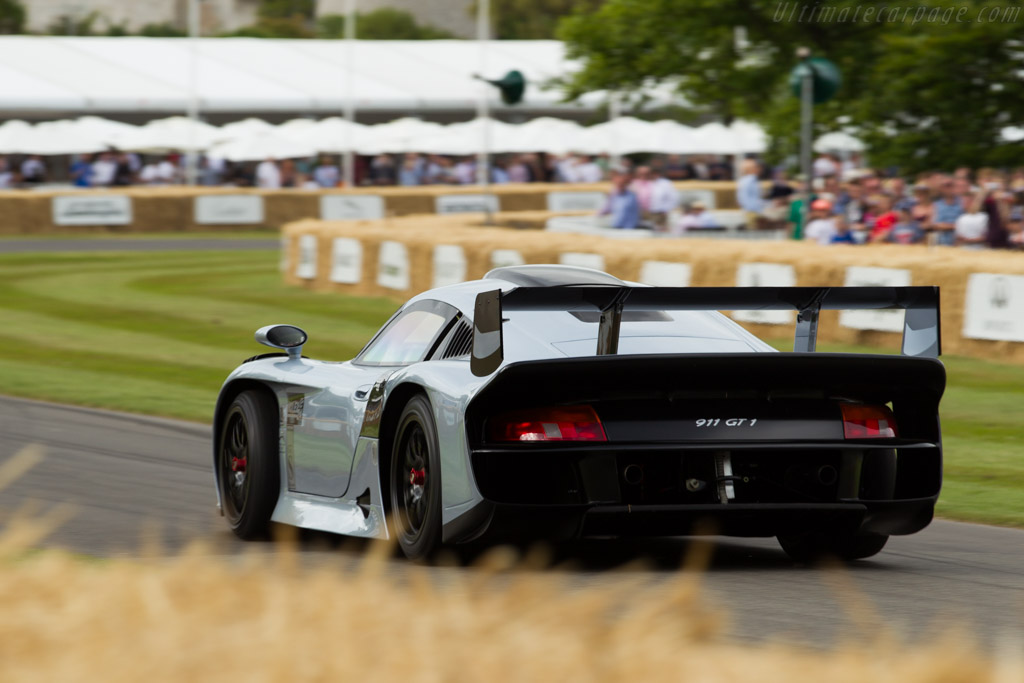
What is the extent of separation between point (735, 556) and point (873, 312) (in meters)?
9.77

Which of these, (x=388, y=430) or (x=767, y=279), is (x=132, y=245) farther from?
(x=388, y=430)

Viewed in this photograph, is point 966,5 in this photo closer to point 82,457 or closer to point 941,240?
point 941,240

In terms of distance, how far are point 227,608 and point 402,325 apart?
4.02 metres

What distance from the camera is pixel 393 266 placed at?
79.8 ft

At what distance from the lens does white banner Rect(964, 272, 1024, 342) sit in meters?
15.9

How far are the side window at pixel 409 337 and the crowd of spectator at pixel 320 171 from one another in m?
36.4

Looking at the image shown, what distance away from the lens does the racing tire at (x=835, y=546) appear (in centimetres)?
718

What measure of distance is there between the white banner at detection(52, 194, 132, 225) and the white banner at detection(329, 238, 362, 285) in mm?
15691

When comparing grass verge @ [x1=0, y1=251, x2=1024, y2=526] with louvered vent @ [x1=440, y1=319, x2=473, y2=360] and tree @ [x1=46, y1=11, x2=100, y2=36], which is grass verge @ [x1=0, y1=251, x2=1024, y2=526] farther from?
tree @ [x1=46, y1=11, x2=100, y2=36]

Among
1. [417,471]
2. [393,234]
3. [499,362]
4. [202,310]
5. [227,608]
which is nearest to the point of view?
[227,608]

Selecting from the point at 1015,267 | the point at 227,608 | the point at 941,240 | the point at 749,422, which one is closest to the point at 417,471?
the point at 749,422

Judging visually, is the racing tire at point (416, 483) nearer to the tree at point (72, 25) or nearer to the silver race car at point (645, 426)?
the silver race car at point (645, 426)

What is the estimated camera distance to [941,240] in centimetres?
2095

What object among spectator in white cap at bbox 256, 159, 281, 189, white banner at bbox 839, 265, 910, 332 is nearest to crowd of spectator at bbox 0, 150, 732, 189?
spectator in white cap at bbox 256, 159, 281, 189
